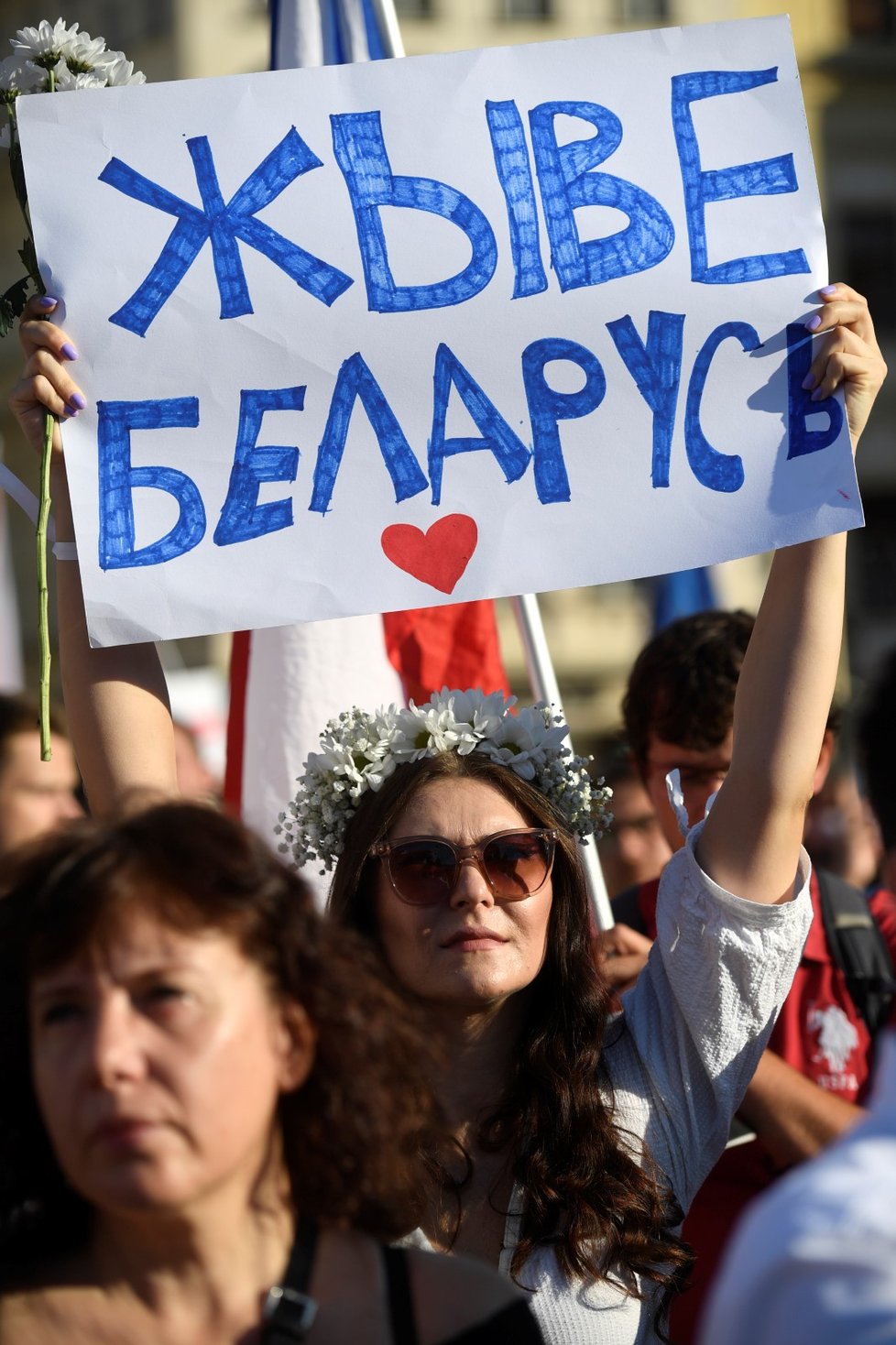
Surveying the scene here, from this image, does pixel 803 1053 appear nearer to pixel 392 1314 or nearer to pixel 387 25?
pixel 392 1314

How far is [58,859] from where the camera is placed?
1.71 m

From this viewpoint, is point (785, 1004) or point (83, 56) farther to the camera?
point (785, 1004)

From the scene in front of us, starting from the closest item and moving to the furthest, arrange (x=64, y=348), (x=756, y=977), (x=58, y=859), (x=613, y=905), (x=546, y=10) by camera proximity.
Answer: (x=58, y=859) → (x=756, y=977) → (x=64, y=348) → (x=613, y=905) → (x=546, y=10)

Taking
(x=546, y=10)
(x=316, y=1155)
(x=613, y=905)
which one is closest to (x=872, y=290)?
(x=546, y=10)

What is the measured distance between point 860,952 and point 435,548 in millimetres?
1185

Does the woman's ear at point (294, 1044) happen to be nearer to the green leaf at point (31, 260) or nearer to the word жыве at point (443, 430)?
the word жыве at point (443, 430)

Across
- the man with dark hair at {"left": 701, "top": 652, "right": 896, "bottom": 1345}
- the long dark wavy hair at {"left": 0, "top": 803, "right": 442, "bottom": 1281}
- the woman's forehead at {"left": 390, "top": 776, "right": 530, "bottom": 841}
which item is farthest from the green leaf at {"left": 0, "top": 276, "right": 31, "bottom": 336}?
the man with dark hair at {"left": 701, "top": 652, "right": 896, "bottom": 1345}

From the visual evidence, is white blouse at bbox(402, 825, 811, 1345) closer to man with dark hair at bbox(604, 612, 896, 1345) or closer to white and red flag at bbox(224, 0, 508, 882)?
man with dark hair at bbox(604, 612, 896, 1345)

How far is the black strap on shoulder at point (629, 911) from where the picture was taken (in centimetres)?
330

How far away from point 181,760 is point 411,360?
119 inches

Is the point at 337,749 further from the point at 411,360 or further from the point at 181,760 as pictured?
the point at 181,760

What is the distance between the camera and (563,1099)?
7.65 feet

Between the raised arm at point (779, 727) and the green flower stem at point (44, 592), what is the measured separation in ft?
2.89

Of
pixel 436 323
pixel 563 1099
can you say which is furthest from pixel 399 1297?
pixel 436 323
